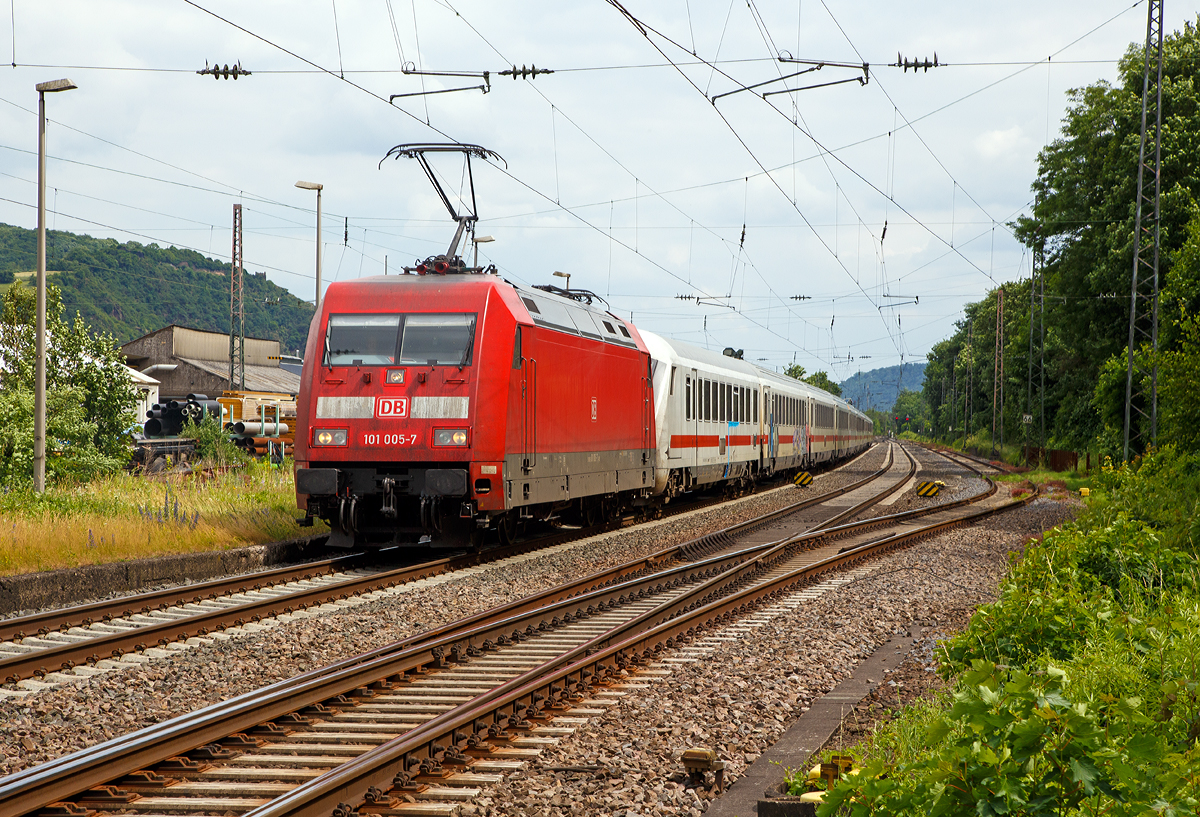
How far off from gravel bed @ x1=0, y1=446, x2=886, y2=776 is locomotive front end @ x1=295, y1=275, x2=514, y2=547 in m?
1.40

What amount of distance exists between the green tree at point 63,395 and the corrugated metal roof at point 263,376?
31448 millimetres

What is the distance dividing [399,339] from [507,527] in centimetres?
367

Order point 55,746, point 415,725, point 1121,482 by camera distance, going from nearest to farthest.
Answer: point 55,746, point 415,725, point 1121,482

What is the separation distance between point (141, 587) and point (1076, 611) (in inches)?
394

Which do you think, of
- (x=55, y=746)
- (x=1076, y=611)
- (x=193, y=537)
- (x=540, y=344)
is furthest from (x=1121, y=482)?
(x=55, y=746)

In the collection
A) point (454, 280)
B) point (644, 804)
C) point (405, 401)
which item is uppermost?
point (454, 280)

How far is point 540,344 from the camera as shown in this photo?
588 inches

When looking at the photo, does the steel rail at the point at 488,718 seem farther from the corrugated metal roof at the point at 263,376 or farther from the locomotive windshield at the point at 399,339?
the corrugated metal roof at the point at 263,376

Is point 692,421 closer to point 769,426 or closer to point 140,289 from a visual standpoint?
point 769,426

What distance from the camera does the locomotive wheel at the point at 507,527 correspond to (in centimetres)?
1555

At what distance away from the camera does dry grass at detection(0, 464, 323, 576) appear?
1209cm

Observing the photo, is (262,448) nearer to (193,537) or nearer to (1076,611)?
(193,537)

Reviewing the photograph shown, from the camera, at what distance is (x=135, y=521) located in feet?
46.5

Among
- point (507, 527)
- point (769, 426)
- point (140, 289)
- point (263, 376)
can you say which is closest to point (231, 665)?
point (507, 527)
